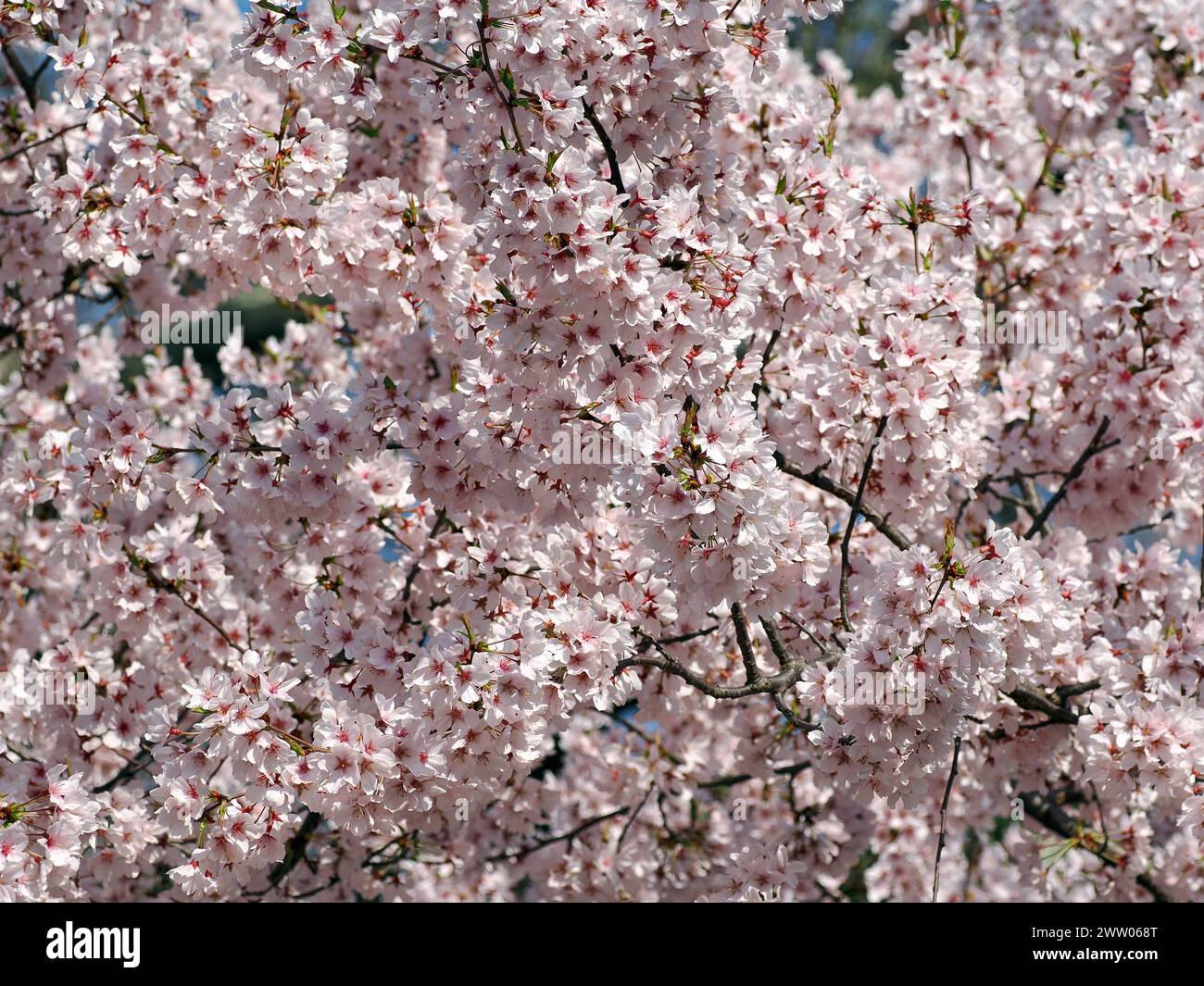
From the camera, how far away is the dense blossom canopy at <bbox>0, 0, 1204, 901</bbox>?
4027 millimetres

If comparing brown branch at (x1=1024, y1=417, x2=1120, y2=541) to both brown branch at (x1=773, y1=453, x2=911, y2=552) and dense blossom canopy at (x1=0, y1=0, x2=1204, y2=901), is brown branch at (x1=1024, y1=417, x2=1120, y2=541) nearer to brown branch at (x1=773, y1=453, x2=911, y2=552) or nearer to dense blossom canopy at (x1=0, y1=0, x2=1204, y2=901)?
dense blossom canopy at (x1=0, y1=0, x2=1204, y2=901)

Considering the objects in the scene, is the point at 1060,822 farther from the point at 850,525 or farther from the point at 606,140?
the point at 606,140

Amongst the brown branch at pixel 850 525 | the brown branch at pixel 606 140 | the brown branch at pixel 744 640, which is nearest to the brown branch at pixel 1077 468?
the brown branch at pixel 850 525

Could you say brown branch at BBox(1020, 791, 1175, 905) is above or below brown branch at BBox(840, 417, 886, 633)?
below

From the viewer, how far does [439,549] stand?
17.0 ft

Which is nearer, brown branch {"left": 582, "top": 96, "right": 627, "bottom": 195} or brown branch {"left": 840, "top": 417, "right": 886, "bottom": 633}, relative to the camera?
brown branch {"left": 582, "top": 96, "right": 627, "bottom": 195}

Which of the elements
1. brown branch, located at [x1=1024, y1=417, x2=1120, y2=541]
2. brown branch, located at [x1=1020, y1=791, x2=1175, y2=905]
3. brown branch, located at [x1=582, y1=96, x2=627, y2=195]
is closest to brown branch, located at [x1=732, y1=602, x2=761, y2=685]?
brown branch, located at [x1=582, y1=96, x2=627, y2=195]

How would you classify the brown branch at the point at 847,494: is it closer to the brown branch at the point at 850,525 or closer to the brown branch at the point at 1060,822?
the brown branch at the point at 850,525

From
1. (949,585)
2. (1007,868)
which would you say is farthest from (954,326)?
(1007,868)

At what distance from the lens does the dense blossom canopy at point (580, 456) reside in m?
4.03

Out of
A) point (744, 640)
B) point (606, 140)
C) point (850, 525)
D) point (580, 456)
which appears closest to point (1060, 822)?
point (850, 525)

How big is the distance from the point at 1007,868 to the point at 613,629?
27.9 ft

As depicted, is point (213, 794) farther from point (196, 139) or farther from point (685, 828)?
point (685, 828)

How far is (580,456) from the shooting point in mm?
4336
